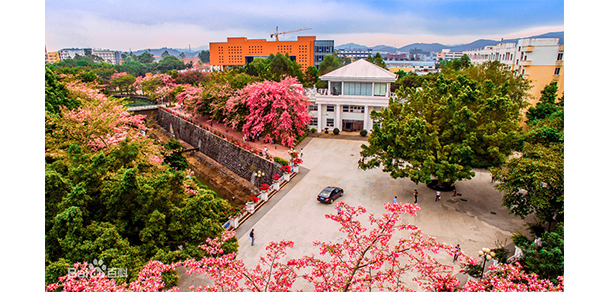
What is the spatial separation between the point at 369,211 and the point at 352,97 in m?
17.6

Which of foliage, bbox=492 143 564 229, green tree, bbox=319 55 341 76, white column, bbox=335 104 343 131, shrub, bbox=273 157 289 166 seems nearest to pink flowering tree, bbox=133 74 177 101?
white column, bbox=335 104 343 131

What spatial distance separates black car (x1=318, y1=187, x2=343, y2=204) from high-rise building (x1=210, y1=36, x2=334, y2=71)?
82457mm

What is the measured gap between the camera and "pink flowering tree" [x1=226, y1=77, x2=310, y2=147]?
2752cm

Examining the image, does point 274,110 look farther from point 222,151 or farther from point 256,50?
point 256,50

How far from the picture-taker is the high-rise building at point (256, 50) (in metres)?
96.5

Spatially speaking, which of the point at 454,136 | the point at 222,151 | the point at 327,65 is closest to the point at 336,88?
the point at 222,151

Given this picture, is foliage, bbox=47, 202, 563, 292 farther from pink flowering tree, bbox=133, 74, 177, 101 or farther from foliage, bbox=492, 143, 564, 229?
pink flowering tree, bbox=133, 74, 177, 101

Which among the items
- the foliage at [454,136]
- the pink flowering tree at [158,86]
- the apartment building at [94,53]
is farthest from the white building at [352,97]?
the apartment building at [94,53]

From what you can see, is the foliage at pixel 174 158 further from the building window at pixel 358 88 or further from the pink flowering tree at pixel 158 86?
the pink flowering tree at pixel 158 86

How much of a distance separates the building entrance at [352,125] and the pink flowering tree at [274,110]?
6264mm

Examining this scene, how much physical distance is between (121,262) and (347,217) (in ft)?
21.2

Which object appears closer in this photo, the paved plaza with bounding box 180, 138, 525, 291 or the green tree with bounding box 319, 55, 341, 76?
the paved plaza with bounding box 180, 138, 525, 291

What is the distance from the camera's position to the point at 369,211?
17312 mm

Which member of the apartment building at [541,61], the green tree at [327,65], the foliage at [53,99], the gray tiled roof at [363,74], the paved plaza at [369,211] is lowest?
the paved plaza at [369,211]
